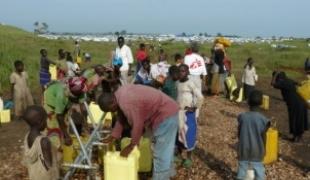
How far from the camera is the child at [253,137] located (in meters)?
6.40

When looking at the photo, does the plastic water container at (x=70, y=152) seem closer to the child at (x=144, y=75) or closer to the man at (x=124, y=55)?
the child at (x=144, y=75)

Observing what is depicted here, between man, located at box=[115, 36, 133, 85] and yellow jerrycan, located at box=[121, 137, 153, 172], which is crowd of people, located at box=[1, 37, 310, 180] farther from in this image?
man, located at box=[115, 36, 133, 85]

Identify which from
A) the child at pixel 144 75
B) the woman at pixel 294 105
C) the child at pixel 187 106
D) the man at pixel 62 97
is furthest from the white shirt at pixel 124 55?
the man at pixel 62 97

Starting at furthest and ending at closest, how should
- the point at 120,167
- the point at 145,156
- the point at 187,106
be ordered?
the point at 187,106 → the point at 145,156 → the point at 120,167

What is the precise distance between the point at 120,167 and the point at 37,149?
129 centimetres

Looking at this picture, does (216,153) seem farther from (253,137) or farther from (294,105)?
(253,137)

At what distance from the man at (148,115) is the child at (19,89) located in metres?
6.26

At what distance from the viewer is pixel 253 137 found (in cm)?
643

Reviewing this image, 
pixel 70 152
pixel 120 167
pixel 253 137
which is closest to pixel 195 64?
pixel 70 152

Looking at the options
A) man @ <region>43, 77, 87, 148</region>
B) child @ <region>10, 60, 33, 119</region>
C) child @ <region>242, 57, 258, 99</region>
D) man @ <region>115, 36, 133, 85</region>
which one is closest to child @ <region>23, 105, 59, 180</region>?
man @ <region>43, 77, 87, 148</region>

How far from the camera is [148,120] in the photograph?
234 inches

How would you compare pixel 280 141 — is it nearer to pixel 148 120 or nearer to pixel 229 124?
pixel 229 124

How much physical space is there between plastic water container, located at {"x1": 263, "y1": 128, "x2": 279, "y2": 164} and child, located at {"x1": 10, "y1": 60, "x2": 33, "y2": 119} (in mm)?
6391

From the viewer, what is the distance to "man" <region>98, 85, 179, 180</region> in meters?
5.54
